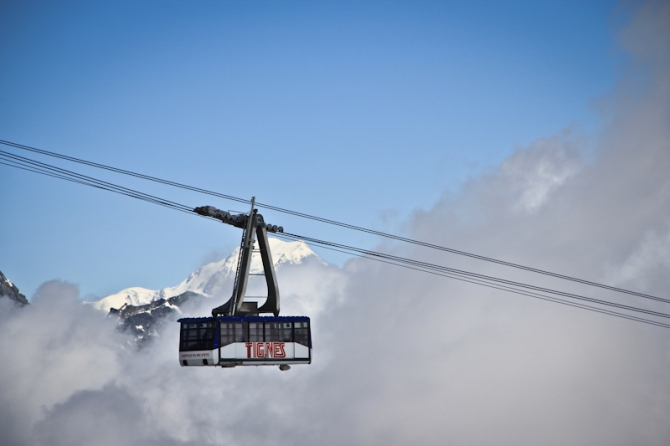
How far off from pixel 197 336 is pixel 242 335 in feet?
9.98

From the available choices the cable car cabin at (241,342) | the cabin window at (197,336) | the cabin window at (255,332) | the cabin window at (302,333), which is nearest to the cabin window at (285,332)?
the cable car cabin at (241,342)

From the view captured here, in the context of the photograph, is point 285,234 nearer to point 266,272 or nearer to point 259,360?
point 266,272

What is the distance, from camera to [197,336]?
175 feet

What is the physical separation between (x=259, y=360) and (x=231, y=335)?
2.49 meters

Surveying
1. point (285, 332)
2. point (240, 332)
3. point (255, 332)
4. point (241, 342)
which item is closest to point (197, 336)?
point (240, 332)

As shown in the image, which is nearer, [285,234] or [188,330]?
[188,330]

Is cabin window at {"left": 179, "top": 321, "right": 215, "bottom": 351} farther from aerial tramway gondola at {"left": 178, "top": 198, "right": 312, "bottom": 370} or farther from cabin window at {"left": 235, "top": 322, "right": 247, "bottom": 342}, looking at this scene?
cabin window at {"left": 235, "top": 322, "right": 247, "bottom": 342}

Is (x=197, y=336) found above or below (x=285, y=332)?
below

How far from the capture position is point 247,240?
56.5 m

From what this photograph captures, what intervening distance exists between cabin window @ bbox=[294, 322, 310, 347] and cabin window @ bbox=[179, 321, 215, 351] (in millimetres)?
5823

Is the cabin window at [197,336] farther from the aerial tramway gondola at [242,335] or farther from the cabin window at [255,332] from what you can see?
the cabin window at [255,332]

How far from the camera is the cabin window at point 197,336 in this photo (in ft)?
174

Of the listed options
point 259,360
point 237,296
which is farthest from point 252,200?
point 259,360

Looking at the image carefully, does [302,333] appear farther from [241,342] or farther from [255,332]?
[241,342]
